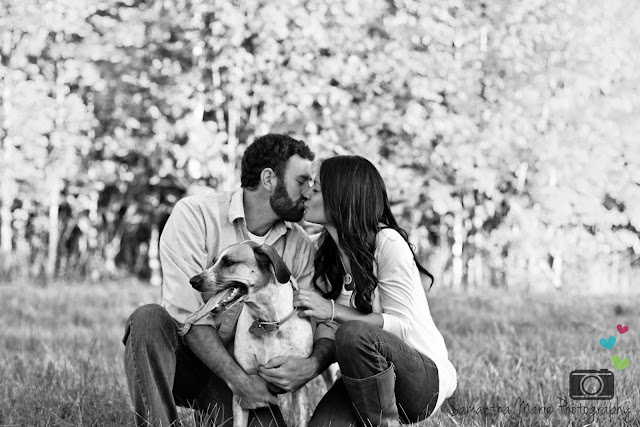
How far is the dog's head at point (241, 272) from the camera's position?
3.11 m

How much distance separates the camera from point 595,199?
9.48 meters

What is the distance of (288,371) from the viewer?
3.13m

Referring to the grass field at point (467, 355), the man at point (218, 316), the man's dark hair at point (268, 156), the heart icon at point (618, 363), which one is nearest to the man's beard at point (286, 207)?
the man at point (218, 316)

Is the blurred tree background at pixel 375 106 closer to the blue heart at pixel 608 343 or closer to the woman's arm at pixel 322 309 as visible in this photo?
the blue heart at pixel 608 343

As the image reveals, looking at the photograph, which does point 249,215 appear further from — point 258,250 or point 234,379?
point 234,379

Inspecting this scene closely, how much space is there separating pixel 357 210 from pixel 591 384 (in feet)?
5.09

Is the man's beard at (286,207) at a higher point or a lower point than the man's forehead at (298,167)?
lower

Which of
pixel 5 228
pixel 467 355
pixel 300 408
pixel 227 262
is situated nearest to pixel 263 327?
pixel 227 262

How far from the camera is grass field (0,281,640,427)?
3385mm

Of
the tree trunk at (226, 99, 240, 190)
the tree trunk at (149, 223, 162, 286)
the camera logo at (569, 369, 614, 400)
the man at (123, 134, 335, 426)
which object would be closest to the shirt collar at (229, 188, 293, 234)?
the man at (123, 134, 335, 426)

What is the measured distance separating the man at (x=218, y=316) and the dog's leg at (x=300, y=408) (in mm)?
87

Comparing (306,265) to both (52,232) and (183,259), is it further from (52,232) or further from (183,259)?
(52,232)

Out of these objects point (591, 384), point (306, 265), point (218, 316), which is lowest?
point (591, 384)

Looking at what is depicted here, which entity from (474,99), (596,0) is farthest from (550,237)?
(596,0)
